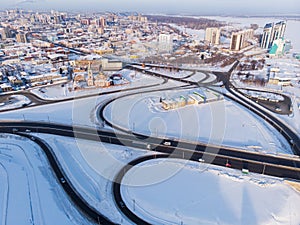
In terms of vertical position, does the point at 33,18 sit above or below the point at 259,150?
above

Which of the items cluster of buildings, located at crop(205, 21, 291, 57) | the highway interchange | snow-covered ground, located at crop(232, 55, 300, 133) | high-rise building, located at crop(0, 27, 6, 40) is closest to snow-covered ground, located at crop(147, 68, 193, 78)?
snow-covered ground, located at crop(232, 55, 300, 133)

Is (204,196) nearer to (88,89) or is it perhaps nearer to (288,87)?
(88,89)

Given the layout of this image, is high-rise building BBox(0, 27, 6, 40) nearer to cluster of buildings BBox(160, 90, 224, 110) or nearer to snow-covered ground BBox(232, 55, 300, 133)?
cluster of buildings BBox(160, 90, 224, 110)

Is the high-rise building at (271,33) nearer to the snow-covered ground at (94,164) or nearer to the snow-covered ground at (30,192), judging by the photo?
the snow-covered ground at (94,164)

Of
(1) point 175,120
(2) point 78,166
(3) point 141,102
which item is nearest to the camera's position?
(2) point 78,166

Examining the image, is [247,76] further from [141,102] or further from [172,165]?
[172,165]

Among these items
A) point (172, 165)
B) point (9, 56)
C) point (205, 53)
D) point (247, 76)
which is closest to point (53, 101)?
point (172, 165)
